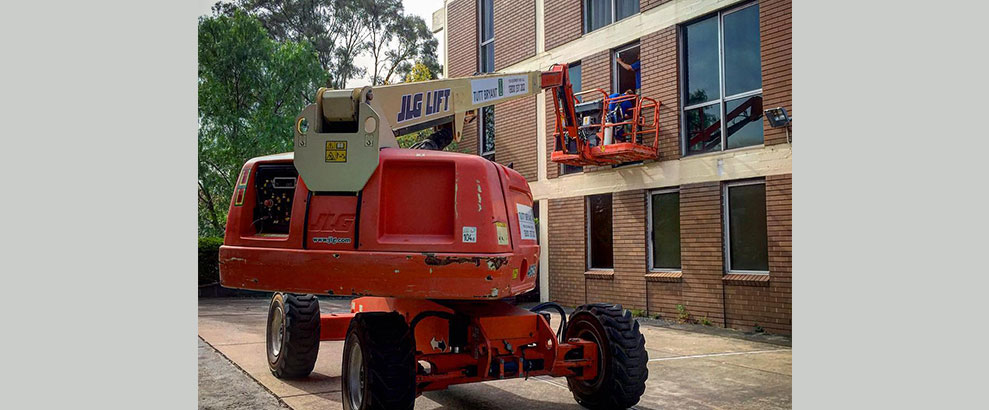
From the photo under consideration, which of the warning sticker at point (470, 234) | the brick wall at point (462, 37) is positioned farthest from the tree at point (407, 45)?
the warning sticker at point (470, 234)

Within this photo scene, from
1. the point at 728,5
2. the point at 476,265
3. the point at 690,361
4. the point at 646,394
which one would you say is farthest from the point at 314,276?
the point at 728,5

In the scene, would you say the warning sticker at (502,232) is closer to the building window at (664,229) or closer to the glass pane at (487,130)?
the building window at (664,229)

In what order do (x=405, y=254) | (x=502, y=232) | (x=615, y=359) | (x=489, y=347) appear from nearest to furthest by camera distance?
(x=405, y=254)
(x=502, y=232)
(x=489, y=347)
(x=615, y=359)

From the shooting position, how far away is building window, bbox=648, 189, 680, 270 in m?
10.1

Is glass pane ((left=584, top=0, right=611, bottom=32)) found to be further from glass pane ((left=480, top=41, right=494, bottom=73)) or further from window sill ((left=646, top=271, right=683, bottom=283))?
window sill ((left=646, top=271, right=683, bottom=283))

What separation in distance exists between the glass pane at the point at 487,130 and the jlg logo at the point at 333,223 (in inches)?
287

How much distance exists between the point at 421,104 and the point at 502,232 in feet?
5.52

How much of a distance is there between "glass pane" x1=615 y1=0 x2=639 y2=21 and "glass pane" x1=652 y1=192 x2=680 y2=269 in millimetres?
2528

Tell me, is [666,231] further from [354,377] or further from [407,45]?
[354,377]

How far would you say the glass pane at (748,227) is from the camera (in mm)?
8938

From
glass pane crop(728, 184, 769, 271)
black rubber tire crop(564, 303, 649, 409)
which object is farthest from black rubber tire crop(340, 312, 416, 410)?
glass pane crop(728, 184, 769, 271)

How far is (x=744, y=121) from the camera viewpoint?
8.92 metres

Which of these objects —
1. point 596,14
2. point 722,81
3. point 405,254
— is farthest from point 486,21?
point 405,254

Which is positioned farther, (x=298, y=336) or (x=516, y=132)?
(x=516, y=132)
